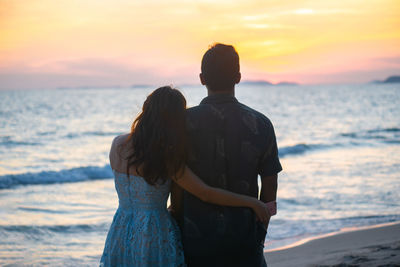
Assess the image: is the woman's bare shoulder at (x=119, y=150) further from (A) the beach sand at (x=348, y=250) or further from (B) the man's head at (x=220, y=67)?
(A) the beach sand at (x=348, y=250)

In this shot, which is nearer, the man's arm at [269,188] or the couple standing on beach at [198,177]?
the couple standing on beach at [198,177]

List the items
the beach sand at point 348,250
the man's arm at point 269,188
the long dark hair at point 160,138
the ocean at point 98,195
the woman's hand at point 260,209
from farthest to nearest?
the ocean at point 98,195, the beach sand at point 348,250, the man's arm at point 269,188, the woman's hand at point 260,209, the long dark hair at point 160,138

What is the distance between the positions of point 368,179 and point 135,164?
10.1 metres

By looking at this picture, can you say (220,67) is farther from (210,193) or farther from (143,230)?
(143,230)

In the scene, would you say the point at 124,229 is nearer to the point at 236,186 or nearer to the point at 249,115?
the point at 236,186

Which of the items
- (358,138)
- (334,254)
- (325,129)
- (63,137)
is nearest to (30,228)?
(334,254)

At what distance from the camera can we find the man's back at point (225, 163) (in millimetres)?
2604

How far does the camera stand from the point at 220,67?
8.51 ft

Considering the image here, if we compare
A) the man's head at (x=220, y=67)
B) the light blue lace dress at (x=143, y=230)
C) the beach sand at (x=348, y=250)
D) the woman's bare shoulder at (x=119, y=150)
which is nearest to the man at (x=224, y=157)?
the man's head at (x=220, y=67)

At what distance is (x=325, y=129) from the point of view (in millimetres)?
31016

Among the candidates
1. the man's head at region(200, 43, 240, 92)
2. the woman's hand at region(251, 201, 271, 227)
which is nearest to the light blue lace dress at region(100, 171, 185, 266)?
the woman's hand at region(251, 201, 271, 227)

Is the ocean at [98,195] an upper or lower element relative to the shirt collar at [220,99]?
lower

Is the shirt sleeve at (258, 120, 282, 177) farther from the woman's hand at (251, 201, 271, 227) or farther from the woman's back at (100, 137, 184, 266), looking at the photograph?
the woman's back at (100, 137, 184, 266)

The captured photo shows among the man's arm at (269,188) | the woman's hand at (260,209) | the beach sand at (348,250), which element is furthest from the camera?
the beach sand at (348,250)
